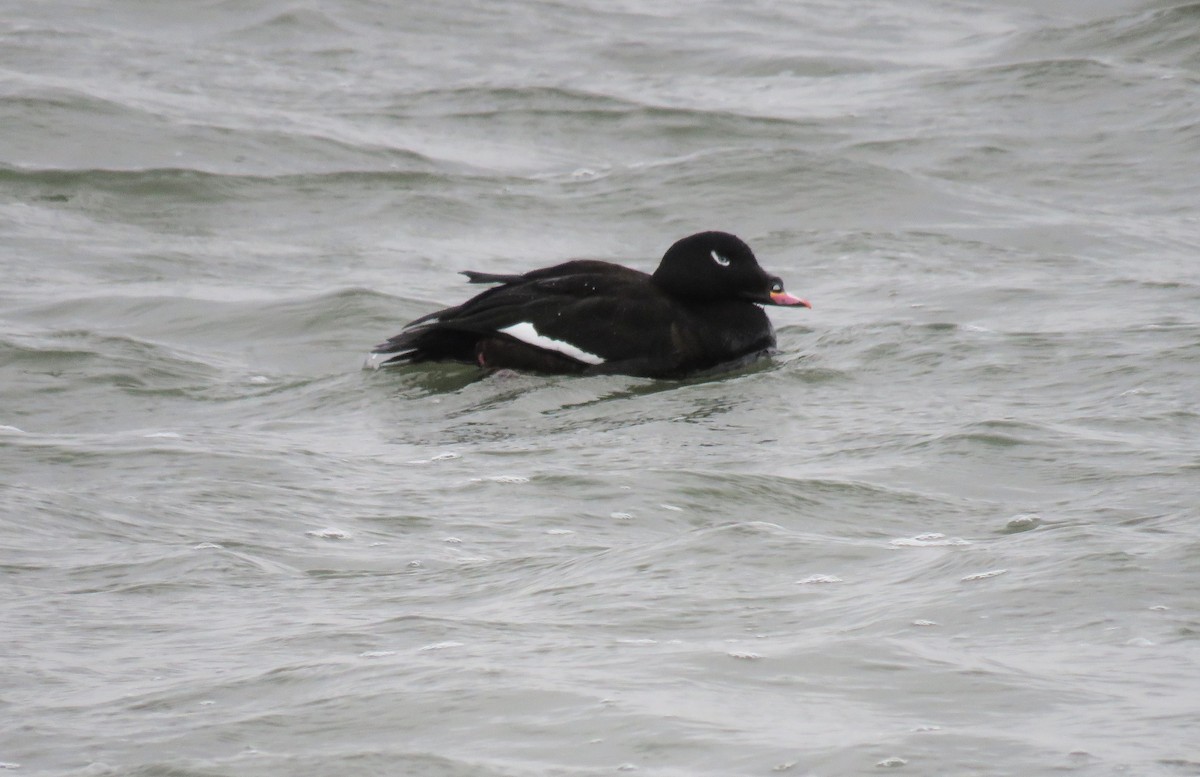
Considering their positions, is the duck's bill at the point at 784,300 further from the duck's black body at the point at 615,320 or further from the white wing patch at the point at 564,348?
the white wing patch at the point at 564,348

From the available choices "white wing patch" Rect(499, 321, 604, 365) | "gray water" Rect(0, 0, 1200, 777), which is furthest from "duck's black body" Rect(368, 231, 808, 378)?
"gray water" Rect(0, 0, 1200, 777)

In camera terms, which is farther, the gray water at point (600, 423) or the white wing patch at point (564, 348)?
the white wing patch at point (564, 348)

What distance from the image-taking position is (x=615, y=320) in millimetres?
8734

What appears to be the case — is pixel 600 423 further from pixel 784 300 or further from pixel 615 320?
pixel 784 300

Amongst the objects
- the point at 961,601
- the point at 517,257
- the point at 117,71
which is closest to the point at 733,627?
the point at 961,601

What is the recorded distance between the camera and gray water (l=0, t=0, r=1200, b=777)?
14.7ft

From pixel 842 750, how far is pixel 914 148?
400 inches

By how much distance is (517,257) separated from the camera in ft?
37.7

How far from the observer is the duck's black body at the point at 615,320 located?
867cm

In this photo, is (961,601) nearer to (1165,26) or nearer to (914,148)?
(914,148)

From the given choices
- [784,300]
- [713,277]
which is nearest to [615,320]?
[713,277]

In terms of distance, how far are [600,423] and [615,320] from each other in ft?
3.20

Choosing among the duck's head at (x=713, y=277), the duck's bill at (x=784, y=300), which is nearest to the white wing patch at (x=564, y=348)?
the duck's head at (x=713, y=277)

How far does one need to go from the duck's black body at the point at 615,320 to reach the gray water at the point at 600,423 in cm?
16
